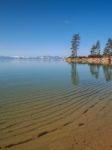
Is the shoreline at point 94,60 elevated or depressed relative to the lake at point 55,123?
elevated

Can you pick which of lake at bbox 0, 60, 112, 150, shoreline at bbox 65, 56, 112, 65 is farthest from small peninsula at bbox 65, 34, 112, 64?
lake at bbox 0, 60, 112, 150

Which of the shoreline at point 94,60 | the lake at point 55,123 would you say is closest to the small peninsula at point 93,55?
the shoreline at point 94,60

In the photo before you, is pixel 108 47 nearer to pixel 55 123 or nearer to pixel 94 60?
pixel 94 60

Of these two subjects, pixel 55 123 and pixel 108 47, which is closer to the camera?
pixel 55 123

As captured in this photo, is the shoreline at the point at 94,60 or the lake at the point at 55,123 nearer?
the lake at the point at 55,123

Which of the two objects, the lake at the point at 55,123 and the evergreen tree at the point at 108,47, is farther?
the evergreen tree at the point at 108,47

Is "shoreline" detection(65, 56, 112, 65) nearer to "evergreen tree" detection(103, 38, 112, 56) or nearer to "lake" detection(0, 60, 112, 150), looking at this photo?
"evergreen tree" detection(103, 38, 112, 56)

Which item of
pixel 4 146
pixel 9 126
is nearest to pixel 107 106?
pixel 9 126

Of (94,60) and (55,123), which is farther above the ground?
(94,60)

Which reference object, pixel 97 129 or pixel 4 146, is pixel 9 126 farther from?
pixel 97 129

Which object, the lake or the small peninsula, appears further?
the small peninsula

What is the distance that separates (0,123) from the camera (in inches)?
400

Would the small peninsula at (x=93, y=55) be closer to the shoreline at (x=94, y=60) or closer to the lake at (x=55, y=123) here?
the shoreline at (x=94, y=60)

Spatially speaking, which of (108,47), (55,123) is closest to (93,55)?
(108,47)
